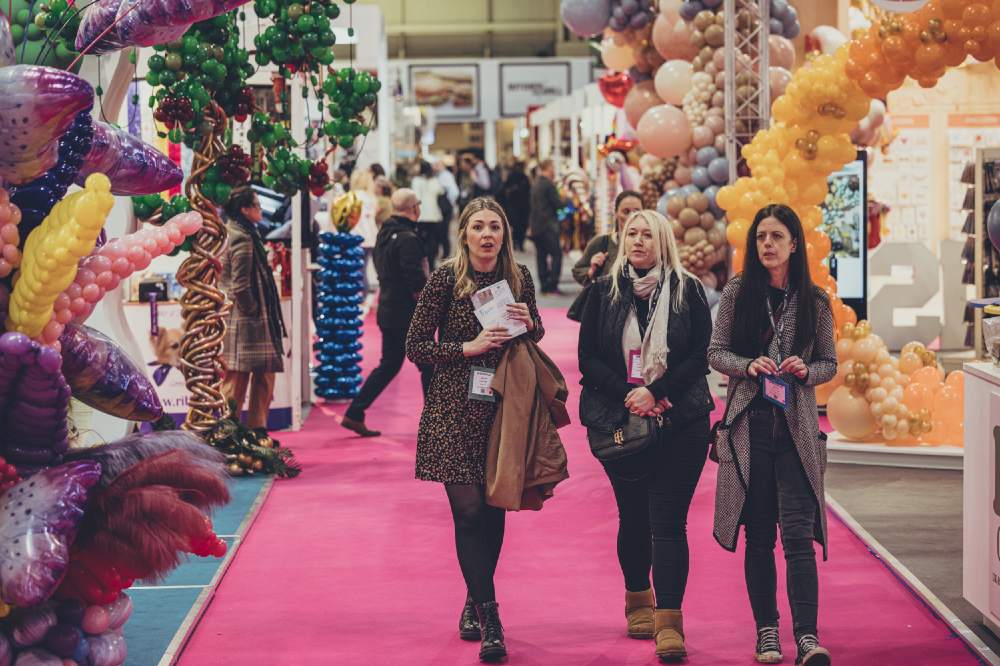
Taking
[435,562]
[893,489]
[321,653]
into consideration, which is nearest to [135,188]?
[321,653]

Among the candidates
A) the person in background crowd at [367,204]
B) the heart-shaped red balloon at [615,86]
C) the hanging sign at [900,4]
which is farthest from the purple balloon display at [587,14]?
the hanging sign at [900,4]

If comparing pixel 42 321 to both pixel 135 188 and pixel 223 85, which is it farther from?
pixel 223 85

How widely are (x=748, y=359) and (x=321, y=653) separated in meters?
1.66

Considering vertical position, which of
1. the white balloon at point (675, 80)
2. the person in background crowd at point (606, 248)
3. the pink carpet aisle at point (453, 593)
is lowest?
the pink carpet aisle at point (453, 593)

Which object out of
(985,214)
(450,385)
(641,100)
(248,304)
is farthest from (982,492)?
(641,100)

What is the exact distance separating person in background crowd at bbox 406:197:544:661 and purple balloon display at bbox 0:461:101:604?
4.76 ft

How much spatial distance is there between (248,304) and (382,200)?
590 centimetres

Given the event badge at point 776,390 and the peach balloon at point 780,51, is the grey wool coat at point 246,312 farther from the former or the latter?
the peach balloon at point 780,51

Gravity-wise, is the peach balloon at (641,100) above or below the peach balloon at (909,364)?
above

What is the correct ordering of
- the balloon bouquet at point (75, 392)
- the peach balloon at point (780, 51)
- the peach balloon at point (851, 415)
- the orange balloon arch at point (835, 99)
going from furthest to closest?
the peach balloon at point (780, 51) < the peach balloon at point (851, 415) < the orange balloon arch at point (835, 99) < the balloon bouquet at point (75, 392)

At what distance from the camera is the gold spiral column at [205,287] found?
7082mm

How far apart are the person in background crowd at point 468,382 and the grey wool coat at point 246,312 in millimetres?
3385

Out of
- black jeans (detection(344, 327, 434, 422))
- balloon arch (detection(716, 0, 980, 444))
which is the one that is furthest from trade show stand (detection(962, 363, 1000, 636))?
black jeans (detection(344, 327, 434, 422))

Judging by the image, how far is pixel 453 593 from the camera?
17.4 feet
